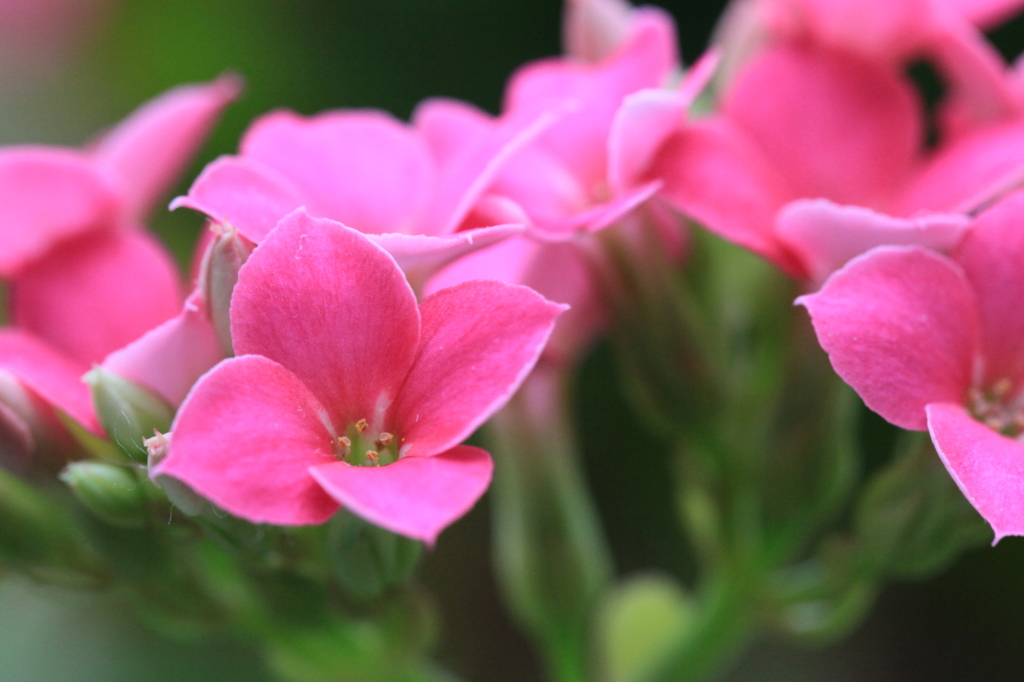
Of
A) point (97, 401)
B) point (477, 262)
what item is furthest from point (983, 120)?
point (97, 401)

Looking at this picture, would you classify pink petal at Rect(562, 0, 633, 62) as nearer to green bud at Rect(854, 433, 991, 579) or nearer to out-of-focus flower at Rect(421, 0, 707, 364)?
out-of-focus flower at Rect(421, 0, 707, 364)

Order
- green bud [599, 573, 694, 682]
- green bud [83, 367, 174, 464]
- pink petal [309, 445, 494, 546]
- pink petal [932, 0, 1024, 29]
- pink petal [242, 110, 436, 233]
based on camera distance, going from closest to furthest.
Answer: pink petal [309, 445, 494, 546] < green bud [83, 367, 174, 464] < pink petal [242, 110, 436, 233] < pink petal [932, 0, 1024, 29] < green bud [599, 573, 694, 682]

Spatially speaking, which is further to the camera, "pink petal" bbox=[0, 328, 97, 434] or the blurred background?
the blurred background

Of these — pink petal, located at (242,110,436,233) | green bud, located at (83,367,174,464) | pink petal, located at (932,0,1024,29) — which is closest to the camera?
green bud, located at (83,367,174,464)

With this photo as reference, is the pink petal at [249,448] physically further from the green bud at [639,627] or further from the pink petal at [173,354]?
the green bud at [639,627]

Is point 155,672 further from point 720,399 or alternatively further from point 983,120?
point 983,120

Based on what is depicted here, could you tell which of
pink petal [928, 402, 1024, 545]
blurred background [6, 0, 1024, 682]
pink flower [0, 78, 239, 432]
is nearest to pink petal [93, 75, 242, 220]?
pink flower [0, 78, 239, 432]

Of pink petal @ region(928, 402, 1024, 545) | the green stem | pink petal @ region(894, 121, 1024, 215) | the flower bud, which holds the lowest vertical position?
the green stem
